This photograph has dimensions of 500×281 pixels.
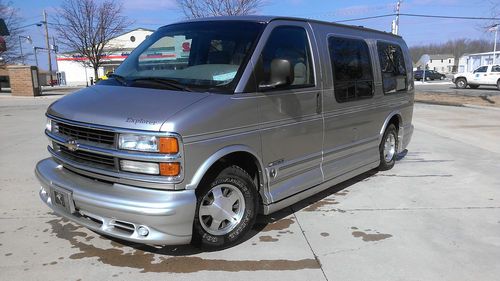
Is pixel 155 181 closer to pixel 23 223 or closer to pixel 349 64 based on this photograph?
pixel 23 223

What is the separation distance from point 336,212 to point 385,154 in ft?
7.00

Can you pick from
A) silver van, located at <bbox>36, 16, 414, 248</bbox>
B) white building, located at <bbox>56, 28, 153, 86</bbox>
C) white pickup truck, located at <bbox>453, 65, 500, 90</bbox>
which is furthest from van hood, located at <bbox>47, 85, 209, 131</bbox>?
white building, located at <bbox>56, 28, 153, 86</bbox>

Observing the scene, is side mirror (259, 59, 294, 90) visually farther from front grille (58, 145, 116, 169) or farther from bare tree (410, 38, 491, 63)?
bare tree (410, 38, 491, 63)

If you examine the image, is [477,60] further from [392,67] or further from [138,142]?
[138,142]

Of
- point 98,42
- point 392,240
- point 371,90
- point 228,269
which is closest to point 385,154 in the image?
point 371,90

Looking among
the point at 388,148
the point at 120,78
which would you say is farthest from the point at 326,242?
the point at 388,148

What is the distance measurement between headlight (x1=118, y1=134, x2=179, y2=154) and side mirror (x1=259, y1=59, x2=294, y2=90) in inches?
43.1

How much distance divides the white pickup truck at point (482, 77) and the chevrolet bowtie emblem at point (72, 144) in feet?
115

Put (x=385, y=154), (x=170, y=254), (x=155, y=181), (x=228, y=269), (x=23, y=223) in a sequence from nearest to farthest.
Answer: (x=155, y=181) < (x=228, y=269) < (x=170, y=254) < (x=23, y=223) < (x=385, y=154)

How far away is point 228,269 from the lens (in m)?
3.62

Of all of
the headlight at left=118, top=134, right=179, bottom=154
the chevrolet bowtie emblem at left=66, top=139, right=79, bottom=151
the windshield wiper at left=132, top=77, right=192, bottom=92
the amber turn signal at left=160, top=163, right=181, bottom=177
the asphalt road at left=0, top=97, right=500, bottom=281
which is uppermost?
the windshield wiper at left=132, top=77, right=192, bottom=92

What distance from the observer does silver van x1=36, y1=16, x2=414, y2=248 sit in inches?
132

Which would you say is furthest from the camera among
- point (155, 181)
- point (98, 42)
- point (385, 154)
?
point (98, 42)

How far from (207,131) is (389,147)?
4180 millimetres
